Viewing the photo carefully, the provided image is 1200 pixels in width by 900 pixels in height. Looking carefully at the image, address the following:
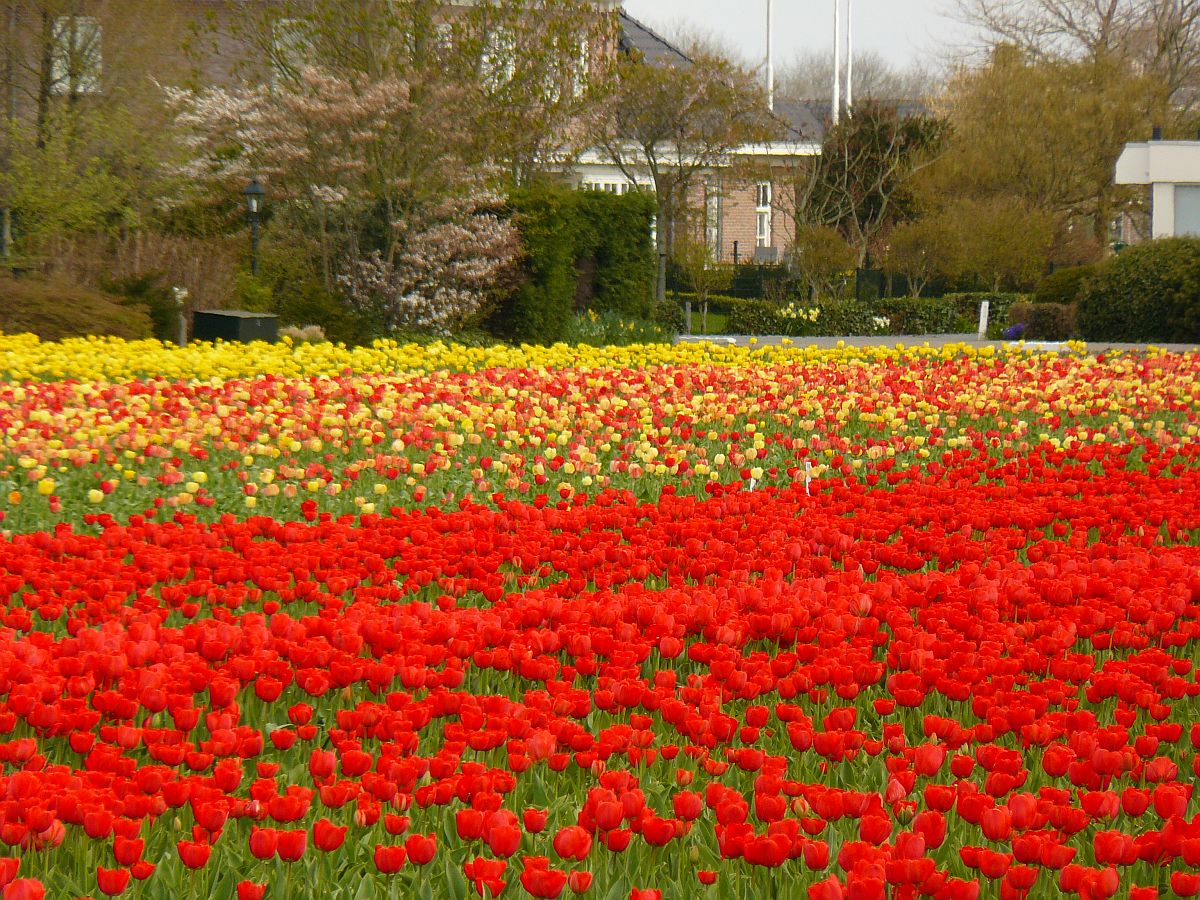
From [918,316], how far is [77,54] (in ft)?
66.9

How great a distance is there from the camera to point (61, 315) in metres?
15.8

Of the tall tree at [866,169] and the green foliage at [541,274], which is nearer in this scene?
the green foliage at [541,274]

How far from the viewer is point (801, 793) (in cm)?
297

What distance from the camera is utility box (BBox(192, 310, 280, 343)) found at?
16734 mm

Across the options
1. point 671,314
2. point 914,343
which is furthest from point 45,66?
point 914,343

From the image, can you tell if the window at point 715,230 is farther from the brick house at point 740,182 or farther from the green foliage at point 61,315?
the green foliage at point 61,315

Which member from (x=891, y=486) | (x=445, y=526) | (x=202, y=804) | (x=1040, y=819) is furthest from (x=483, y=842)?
(x=891, y=486)

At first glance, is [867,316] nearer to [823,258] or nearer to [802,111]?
[823,258]

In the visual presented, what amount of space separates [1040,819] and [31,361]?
1124 cm

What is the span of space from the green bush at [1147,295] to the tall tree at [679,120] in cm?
1195

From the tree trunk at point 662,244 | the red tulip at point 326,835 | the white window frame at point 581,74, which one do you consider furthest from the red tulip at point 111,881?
the tree trunk at point 662,244

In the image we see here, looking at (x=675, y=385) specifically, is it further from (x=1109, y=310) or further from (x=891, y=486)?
(x=1109, y=310)

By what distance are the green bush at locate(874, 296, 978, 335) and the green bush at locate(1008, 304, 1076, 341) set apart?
771 centimetres

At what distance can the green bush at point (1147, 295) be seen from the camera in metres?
23.9
